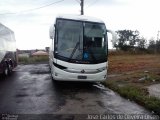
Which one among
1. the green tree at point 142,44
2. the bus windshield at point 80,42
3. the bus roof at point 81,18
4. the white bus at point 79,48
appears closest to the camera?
the white bus at point 79,48

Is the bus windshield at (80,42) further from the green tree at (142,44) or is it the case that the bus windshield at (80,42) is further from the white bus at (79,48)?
the green tree at (142,44)

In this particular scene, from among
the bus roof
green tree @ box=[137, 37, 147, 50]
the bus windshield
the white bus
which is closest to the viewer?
the white bus

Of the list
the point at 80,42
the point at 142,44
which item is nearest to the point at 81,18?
the point at 80,42

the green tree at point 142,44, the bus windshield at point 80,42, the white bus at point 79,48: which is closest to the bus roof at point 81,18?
the white bus at point 79,48

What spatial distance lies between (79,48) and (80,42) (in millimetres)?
288

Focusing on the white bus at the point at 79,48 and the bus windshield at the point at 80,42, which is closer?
the white bus at the point at 79,48

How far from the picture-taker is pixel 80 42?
14.2 m

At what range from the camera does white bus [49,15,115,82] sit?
13.9 m

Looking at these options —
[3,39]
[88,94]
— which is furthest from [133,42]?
[88,94]

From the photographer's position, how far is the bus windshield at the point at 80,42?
14.0 meters

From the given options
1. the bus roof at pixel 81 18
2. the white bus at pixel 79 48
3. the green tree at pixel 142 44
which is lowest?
the green tree at pixel 142 44

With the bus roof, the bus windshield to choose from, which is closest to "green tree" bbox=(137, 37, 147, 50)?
the bus roof

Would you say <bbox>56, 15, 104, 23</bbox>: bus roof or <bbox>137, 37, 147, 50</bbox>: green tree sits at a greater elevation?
<bbox>56, 15, 104, 23</bbox>: bus roof

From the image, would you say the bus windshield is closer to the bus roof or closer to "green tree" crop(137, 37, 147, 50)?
the bus roof
